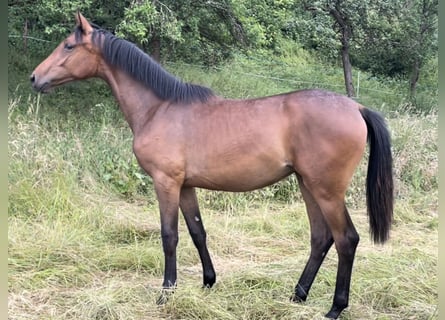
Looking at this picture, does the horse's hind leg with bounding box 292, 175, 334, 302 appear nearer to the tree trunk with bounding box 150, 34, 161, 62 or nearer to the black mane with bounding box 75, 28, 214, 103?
the black mane with bounding box 75, 28, 214, 103

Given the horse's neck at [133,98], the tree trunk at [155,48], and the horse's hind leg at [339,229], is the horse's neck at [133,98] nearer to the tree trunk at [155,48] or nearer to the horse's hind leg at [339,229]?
the horse's hind leg at [339,229]

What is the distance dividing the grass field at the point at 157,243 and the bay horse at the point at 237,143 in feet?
0.91

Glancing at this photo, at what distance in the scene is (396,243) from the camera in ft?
14.7

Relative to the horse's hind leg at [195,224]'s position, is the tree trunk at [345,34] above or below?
above

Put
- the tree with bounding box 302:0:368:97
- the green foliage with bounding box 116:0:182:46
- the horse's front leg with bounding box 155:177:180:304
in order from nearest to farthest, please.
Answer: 1. the horse's front leg with bounding box 155:177:180:304
2. the green foliage with bounding box 116:0:182:46
3. the tree with bounding box 302:0:368:97

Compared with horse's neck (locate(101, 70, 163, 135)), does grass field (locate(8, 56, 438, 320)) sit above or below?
below

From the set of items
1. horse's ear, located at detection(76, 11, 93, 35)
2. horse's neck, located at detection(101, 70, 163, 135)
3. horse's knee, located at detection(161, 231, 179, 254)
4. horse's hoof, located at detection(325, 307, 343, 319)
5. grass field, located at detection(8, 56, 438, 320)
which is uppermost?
horse's ear, located at detection(76, 11, 93, 35)

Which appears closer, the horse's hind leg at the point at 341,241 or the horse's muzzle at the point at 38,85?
the horse's hind leg at the point at 341,241

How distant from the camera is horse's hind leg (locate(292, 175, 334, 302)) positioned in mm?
3359

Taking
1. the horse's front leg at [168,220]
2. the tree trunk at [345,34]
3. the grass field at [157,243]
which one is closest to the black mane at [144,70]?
the horse's front leg at [168,220]

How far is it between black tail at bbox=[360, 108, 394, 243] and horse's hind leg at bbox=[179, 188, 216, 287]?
1212 millimetres

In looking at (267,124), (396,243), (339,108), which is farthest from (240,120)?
(396,243)

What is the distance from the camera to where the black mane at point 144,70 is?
346cm

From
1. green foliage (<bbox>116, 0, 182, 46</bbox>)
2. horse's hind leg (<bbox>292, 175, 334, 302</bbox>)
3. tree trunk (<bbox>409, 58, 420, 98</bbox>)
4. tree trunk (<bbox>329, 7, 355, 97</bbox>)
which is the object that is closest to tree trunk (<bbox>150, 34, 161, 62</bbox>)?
green foliage (<bbox>116, 0, 182, 46</bbox>)
